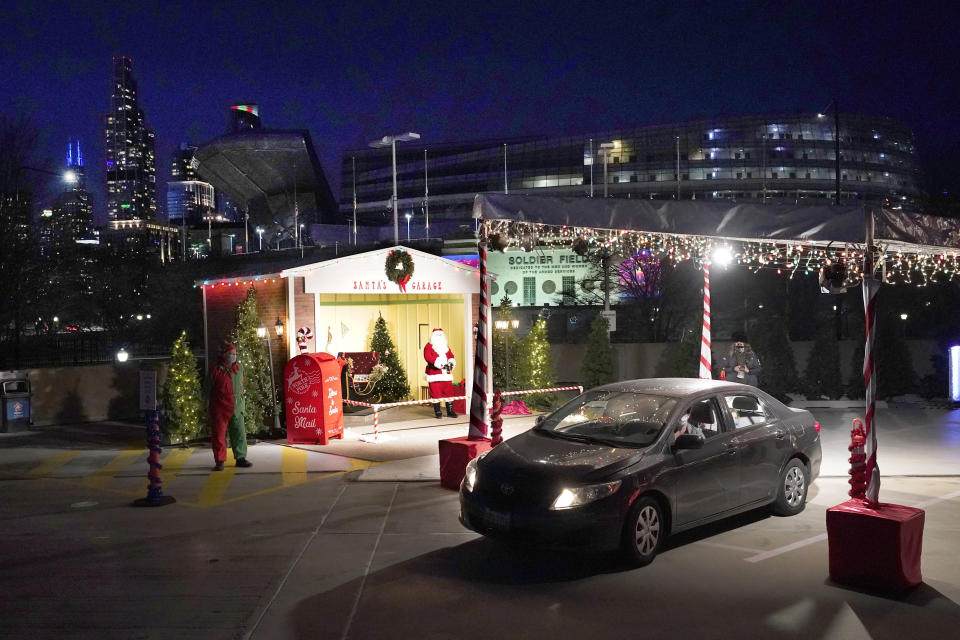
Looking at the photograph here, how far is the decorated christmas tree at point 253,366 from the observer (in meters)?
13.8

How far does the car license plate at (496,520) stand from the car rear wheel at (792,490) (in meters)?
3.25

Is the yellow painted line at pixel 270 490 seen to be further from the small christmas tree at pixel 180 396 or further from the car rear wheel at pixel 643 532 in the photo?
the car rear wheel at pixel 643 532

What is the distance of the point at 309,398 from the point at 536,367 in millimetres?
6126

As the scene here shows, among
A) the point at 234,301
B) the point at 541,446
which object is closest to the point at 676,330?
the point at 234,301

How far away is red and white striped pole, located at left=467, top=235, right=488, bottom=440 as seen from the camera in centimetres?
981

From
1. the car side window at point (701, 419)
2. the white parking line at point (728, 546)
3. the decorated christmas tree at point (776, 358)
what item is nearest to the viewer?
the white parking line at point (728, 546)

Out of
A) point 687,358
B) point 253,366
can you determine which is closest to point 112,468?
point 253,366

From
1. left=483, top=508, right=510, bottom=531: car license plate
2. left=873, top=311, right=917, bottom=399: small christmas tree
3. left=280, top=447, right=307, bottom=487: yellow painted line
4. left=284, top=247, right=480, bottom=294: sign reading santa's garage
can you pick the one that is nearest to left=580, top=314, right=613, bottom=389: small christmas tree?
left=284, top=247, right=480, bottom=294: sign reading santa's garage

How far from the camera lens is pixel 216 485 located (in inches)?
411

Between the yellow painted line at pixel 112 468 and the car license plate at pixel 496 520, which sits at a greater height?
the car license plate at pixel 496 520

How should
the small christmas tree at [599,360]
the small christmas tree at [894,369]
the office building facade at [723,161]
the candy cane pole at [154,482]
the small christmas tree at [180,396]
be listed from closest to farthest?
the candy cane pole at [154,482] → the small christmas tree at [180,396] → the small christmas tree at [894,369] → the small christmas tree at [599,360] → the office building facade at [723,161]

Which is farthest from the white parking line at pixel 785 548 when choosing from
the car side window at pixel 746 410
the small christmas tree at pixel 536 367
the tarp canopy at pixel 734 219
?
Result: the small christmas tree at pixel 536 367

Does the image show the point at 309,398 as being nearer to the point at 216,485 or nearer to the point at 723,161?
the point at 216,485

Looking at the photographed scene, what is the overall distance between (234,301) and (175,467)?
16.4 ft
